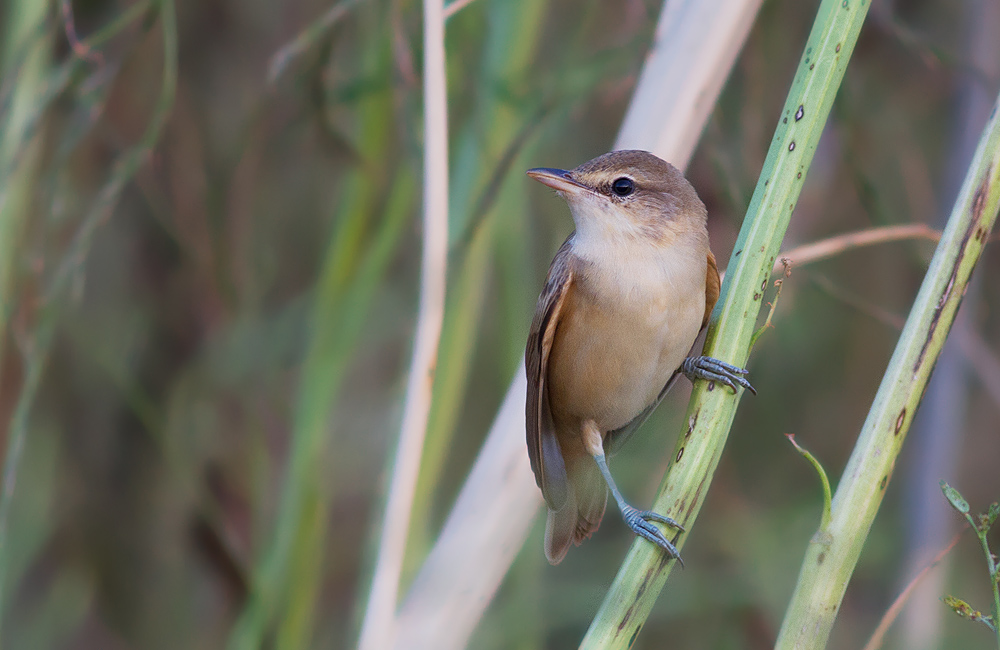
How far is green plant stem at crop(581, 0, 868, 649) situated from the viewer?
1159 millimetres

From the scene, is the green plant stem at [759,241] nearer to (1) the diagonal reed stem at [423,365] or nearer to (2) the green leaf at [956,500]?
(2) the green leaf at [956,500]

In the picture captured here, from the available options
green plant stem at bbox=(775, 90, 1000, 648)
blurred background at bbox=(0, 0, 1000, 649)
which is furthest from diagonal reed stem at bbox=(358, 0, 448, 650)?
green plant stem at bbox=(775, 90, 1000, 648)

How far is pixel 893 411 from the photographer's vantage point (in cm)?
107

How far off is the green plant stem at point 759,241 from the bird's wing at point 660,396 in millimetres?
749

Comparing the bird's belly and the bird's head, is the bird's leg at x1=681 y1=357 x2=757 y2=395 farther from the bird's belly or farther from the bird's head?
the bird's head

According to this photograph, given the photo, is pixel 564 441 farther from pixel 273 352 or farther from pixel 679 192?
pixel 273 352

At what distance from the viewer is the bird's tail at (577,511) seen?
2064mm

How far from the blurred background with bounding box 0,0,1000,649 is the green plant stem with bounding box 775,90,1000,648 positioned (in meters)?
0.78

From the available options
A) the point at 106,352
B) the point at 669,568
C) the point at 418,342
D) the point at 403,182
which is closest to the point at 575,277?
the point at 403,182

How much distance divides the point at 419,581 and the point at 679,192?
1.05 meters

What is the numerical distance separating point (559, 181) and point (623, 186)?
0.15 metres

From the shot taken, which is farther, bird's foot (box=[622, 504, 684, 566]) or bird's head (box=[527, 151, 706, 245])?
bird's head (box=[527, 151, 706, 245])

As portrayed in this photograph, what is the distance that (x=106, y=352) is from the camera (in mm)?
2484

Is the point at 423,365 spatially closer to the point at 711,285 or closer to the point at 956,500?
the point at 956,500
